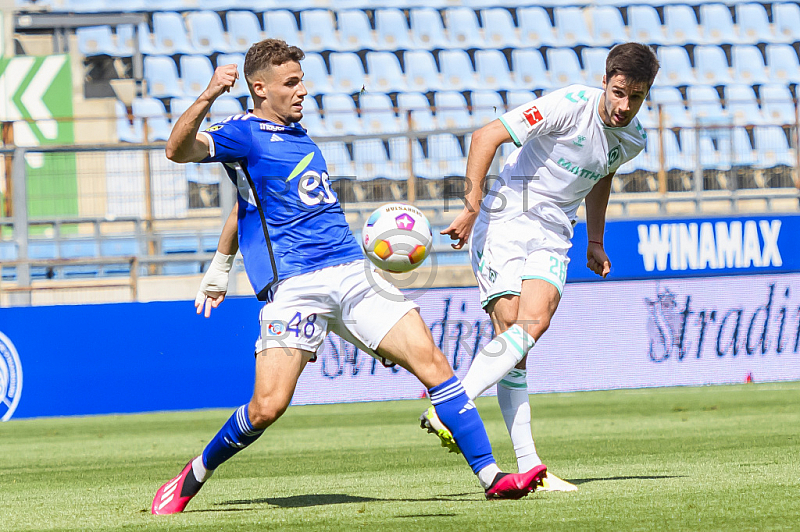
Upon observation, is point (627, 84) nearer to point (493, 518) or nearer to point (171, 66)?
point (493, 518)

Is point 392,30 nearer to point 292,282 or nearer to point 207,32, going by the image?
point 207,32

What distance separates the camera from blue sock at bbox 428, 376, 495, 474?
3961 millimetres

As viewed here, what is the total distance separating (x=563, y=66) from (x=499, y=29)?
1711 millimetres

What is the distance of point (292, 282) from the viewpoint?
4.13m

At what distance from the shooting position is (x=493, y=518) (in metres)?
3.55

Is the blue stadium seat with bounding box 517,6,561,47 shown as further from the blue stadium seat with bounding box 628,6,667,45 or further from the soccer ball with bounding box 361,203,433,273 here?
the soccer ball with bounding box 361,203,433,273

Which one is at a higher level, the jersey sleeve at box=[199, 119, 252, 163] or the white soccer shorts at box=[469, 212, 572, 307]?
the jersey sleeve at box=[199, 119, 252, 163]

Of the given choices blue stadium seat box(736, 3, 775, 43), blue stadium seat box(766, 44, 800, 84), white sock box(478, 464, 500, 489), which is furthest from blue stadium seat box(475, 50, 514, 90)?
white sock box(478, 464, 500, 489)

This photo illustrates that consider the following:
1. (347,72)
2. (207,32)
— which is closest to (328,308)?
(347,72)

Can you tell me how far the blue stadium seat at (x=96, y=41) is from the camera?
17.8 m

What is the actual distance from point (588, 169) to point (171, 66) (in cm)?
1519

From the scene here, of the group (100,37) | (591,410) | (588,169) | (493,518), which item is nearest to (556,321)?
(591,410)

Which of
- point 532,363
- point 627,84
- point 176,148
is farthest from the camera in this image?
point 532,363

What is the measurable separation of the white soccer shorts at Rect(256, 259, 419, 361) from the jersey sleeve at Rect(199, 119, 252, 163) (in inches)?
22.1
